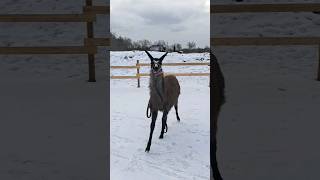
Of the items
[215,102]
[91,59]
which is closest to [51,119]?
[91,59]

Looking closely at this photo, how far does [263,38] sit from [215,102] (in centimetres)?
63

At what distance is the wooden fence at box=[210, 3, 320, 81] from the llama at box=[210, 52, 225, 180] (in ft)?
0.62

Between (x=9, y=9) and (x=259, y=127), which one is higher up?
(x=9, y=9)

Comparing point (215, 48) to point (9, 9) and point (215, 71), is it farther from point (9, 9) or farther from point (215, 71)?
point (9, 9)

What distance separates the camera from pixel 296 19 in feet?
9.18

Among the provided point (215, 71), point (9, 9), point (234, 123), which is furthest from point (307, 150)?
point (9, 9)

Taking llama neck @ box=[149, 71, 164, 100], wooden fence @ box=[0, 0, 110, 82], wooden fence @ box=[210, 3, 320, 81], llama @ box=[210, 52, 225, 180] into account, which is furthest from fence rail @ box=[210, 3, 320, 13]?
llama neck @ box=[149, 71, 164, 100]

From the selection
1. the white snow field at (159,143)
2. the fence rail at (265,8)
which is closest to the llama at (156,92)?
the white snow field at (159,143)

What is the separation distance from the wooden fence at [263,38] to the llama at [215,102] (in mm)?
189

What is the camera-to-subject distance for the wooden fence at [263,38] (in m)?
2.67

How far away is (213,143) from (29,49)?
1.70 meters

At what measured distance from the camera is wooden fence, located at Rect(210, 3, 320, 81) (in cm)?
267

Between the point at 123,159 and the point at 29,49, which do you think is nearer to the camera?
the point at 29,49

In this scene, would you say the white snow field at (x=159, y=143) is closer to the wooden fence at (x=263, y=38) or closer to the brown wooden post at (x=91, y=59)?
the brown wooden post at (x=91, y=59)
